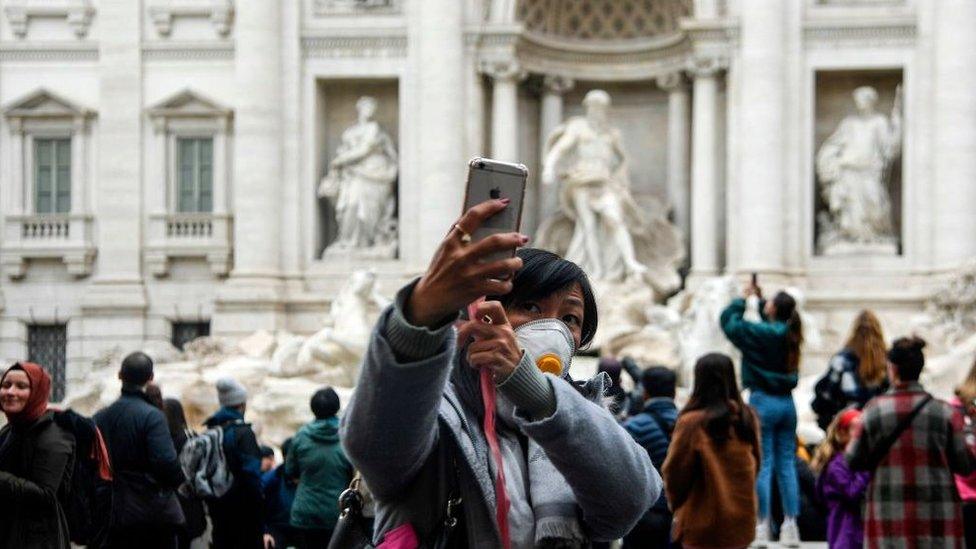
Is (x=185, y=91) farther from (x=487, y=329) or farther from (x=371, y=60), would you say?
(x=487, y=329)

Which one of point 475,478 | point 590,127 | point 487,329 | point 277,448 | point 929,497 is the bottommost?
point 277,448

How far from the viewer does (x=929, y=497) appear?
8.03 metres

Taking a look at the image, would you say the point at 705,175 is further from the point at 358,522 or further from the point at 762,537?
the point at 358,522

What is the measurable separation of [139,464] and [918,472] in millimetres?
4451

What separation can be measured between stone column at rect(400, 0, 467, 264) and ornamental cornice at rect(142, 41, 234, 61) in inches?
132

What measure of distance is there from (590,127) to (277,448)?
7882 mm

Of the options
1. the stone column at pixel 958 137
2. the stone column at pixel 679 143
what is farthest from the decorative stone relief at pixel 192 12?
the stone column at pixel 958 137

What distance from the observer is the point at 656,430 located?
9.06 m

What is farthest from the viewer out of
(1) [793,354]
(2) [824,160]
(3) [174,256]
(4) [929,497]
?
(3) [174,256]

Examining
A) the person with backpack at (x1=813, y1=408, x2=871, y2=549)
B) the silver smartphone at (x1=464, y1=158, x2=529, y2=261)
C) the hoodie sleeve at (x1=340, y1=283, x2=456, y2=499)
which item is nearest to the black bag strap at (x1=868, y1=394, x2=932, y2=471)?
the person with backpack at (x1=813, y1=408, x2=871, y2=549)

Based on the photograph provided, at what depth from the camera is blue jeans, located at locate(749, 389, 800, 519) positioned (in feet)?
37.2

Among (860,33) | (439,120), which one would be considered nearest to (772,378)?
(439,120)

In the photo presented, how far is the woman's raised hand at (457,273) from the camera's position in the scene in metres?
3.22

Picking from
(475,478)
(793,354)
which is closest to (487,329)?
(475,478)
